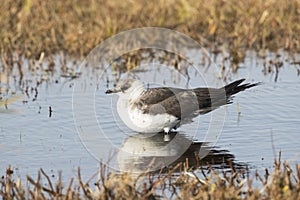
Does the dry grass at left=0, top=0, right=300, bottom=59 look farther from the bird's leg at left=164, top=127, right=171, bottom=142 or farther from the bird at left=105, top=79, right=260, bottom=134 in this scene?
the bird's leg at left=164, top=127, right=171, bottom=142

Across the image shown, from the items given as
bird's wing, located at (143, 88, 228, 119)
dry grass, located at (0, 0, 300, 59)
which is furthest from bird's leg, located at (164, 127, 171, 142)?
dry grass, located at (0, 0, 300, 59)

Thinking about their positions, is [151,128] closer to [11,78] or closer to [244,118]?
[244,118]

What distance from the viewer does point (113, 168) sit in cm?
619

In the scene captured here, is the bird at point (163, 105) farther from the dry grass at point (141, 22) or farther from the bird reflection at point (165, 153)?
the dry grass at point (141, 22)

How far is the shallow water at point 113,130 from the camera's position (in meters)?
6.41

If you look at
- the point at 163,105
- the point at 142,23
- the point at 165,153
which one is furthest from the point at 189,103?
the point at 142,23

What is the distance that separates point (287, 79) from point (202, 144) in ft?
9.80

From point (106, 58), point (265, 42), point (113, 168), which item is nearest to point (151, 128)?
point (113, 168)

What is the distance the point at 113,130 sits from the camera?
7445 mm

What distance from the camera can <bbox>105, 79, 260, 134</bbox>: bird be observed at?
716 centimetres

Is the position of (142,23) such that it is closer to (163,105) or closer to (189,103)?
(189,103)

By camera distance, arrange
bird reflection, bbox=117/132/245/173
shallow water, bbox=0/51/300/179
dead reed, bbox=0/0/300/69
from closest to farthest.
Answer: bird reflection, bbox=117/132/245/173 → shallow water, bbox=0/51/300/179 → dead reed, bbox=0/0/300/69

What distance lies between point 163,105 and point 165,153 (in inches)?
27.1

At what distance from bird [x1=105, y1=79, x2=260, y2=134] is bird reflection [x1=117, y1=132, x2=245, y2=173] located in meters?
0.13
